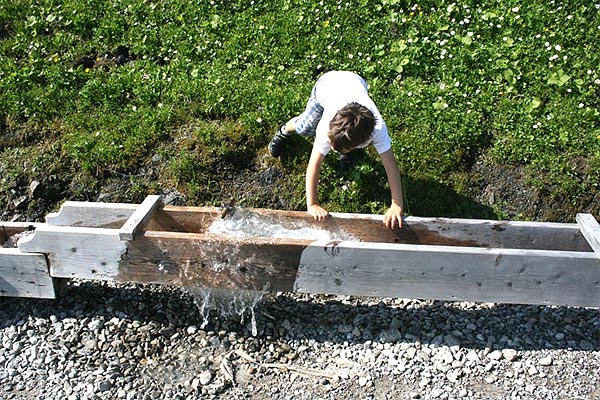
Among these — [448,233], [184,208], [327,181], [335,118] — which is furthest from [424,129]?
[184,208]

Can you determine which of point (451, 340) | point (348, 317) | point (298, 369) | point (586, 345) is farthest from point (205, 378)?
point (586, 345)

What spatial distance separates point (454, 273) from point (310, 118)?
1704mm

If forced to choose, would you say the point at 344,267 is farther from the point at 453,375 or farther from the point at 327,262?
the point at 453,375

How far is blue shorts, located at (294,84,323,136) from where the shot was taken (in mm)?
5079

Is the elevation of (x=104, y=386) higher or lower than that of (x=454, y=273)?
lower

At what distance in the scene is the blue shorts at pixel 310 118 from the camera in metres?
5.08

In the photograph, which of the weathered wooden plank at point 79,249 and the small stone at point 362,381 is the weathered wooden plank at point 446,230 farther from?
the small stone at point 362,381

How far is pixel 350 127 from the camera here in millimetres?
4148

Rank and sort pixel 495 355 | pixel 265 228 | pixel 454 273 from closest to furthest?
pixel 454 273, pixel 495 355, pixel 265 228

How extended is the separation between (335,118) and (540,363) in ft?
6.72

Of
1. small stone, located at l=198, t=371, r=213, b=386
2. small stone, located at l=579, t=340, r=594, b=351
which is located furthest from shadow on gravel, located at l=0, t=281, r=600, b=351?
small stone, located at l=198, t=371, r=213, b=386

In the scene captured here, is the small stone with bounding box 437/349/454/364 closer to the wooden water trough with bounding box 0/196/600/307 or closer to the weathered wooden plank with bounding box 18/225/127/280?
the wooden water trough with bounding box 0/196/600/307

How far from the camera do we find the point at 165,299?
15.8 ft

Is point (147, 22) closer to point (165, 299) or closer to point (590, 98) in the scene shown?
point (165, 299)
